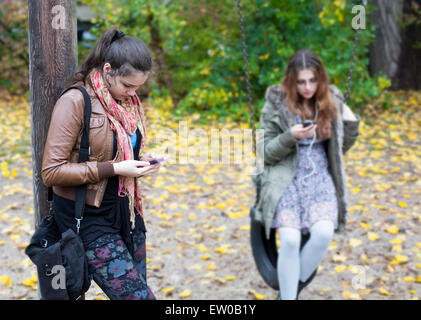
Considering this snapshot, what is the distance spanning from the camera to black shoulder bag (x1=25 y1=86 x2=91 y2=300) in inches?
71.9

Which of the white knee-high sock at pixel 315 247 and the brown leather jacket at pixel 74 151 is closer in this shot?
the brown leather jacket at pixel 74 151

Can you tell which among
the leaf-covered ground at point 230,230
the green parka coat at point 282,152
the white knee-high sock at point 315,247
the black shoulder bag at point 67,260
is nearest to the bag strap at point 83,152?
the black shoulder bag at point 67,260

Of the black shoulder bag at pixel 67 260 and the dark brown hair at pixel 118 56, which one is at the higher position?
the dark brown hair at pixel 118 56

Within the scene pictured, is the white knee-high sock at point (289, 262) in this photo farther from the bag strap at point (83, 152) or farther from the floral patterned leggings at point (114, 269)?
the bag strap at point (83, 152)

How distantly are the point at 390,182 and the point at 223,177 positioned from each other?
2066mm

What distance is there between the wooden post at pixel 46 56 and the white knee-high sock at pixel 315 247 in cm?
161

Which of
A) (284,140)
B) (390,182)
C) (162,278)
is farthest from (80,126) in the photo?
(390,182)

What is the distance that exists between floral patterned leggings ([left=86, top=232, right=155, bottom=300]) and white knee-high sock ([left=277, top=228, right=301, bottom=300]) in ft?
3.79

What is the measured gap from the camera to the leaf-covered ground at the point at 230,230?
3510 millimetres

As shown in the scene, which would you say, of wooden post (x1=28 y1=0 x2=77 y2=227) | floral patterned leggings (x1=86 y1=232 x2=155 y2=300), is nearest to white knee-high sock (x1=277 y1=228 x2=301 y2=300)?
floral patterned leggings (x1=86 y1=232 x2=155 y2=300)

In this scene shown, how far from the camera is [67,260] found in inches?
71.9

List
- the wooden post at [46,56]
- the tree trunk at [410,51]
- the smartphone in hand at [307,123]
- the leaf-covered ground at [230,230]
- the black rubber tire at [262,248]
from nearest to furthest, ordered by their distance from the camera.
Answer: the wooden post at [46,56], the smartphone in hand at [307,123], the black rubber tire at [262,248], the leaf-covered ground at [230,230], the tree trunk at [410,51]

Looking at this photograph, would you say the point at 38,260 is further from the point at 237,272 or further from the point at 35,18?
the point at 237,272

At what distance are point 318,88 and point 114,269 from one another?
1847 mm
